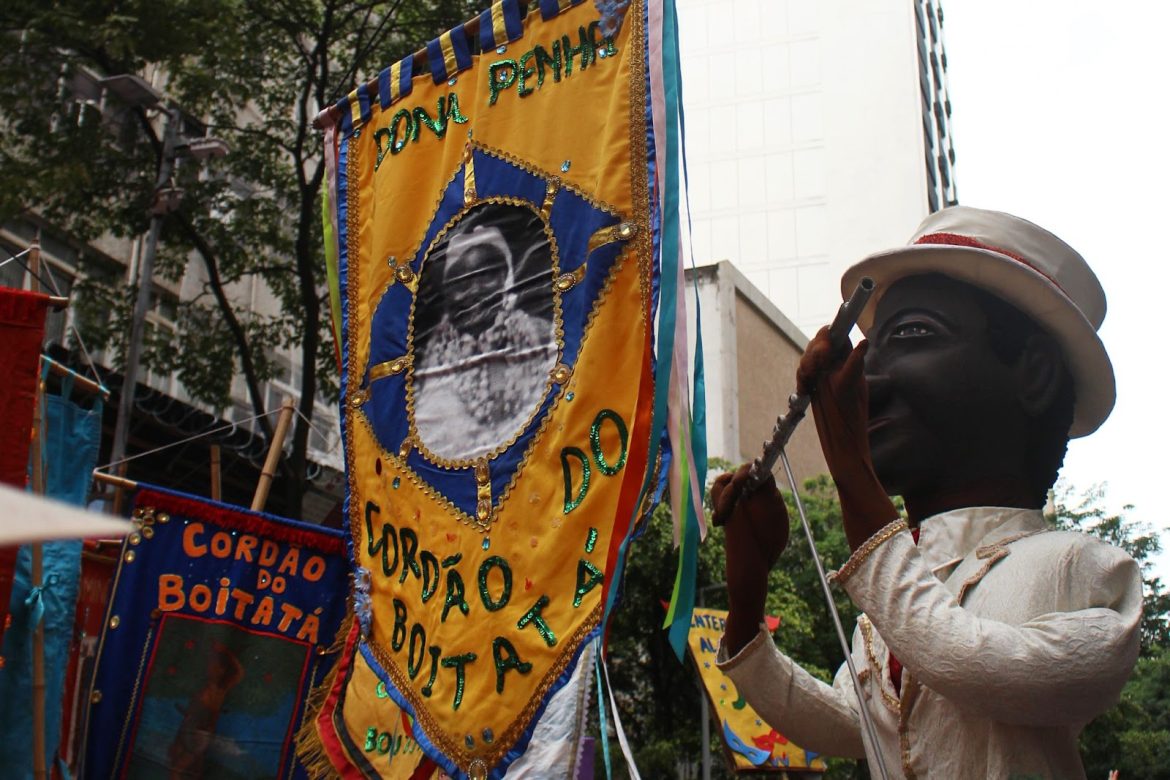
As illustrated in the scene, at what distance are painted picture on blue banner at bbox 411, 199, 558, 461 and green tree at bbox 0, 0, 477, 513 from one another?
800 centimetres

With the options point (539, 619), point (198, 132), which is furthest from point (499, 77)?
point (198, 132)

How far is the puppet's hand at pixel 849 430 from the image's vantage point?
7.83ft

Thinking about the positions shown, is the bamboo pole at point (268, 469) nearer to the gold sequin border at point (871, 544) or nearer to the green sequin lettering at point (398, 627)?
the green sequin lettering at point (398, 627)

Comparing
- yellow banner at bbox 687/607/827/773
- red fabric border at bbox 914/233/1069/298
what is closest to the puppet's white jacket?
red fabric border at bbox 914/233/1069/298

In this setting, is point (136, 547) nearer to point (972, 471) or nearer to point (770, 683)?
point (770, 683)

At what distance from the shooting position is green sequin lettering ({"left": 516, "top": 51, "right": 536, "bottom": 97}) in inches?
152

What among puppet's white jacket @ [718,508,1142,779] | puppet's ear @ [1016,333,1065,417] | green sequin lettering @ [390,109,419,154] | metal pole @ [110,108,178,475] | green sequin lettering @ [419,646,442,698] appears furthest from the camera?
metal pole @ [110,108,178,475]

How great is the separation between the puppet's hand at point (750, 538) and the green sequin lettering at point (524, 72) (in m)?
1.60

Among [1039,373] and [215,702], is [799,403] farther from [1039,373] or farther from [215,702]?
[215,702]

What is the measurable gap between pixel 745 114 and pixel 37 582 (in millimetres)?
33764

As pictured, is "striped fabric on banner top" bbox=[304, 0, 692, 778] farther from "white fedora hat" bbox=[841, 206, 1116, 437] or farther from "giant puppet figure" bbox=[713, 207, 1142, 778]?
"white fedora hat" bbox=[841, 206, 1116, 437]

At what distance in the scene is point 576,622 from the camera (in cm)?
319

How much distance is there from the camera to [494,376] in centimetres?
374

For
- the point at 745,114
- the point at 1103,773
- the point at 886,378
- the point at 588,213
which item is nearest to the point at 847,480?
the point at 886,378
